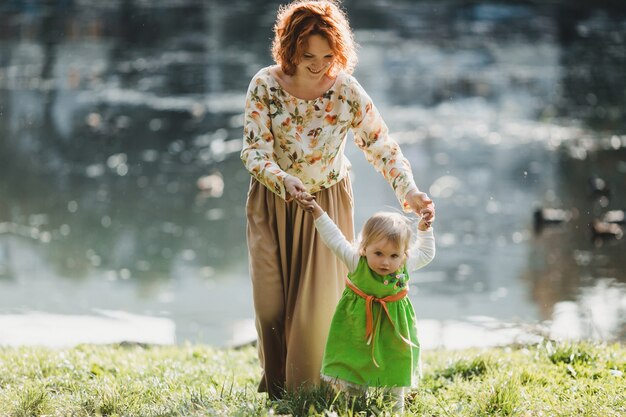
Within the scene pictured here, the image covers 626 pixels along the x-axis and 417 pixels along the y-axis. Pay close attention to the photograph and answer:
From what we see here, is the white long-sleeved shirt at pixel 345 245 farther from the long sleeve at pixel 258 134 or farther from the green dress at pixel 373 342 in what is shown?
the long sleeve at pixel 258 134

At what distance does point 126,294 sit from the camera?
347 inches

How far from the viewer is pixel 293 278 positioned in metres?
4.23

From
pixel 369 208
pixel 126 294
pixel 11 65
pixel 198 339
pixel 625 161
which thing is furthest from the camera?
pixel 11 65

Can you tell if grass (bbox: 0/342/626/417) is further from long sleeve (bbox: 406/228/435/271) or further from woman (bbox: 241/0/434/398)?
long sleeve (bbox: 406/228/435/271)

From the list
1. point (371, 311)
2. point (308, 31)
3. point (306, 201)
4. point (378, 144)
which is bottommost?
point (371, 311)

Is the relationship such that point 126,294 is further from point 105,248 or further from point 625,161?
point 625,161

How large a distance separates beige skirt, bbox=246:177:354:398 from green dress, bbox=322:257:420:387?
27 cm

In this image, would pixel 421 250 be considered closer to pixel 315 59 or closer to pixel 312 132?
pixel 312 132

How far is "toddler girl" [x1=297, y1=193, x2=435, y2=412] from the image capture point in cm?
388

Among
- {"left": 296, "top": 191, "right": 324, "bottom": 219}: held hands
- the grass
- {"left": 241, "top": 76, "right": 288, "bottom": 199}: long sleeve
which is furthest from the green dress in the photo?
{"left": 241, "top": 76, "right": 288, "bottom": 199}: long sleeve

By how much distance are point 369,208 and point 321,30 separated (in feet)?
24.9

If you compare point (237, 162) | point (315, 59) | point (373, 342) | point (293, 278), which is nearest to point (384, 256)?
point (373, 342)

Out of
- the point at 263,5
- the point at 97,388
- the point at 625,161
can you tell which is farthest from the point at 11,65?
the point at 97,388

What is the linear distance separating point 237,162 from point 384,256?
1014 centimetres
